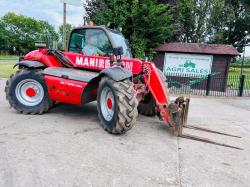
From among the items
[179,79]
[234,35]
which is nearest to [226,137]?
[179,79]

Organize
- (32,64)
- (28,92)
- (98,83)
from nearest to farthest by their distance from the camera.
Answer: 1. (98,83)
2. (32,64)
3. (28,92)

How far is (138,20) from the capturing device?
14.1 m

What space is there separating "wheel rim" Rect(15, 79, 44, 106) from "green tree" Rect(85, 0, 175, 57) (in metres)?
8.32

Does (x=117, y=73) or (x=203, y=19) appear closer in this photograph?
(x=117, y=73)

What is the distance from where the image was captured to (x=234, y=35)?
31.0 metres

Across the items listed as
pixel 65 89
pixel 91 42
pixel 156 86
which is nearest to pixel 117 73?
pixel 156 86

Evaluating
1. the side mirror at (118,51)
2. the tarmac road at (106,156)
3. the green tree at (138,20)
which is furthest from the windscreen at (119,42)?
the green tree at (138,20)

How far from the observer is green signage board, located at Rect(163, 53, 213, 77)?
14.1m

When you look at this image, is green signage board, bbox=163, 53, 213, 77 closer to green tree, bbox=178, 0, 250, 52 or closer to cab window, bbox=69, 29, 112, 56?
green tree, bbox=178, 0, 250, 52

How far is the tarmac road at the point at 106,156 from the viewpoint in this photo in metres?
3.00

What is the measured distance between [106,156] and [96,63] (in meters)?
2.35

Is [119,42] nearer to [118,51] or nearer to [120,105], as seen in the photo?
[118,51]

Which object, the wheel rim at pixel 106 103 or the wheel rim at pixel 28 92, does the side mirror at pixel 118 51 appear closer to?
the wheel rim at pixel 106 103

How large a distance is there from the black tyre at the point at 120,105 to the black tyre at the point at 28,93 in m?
1.73
